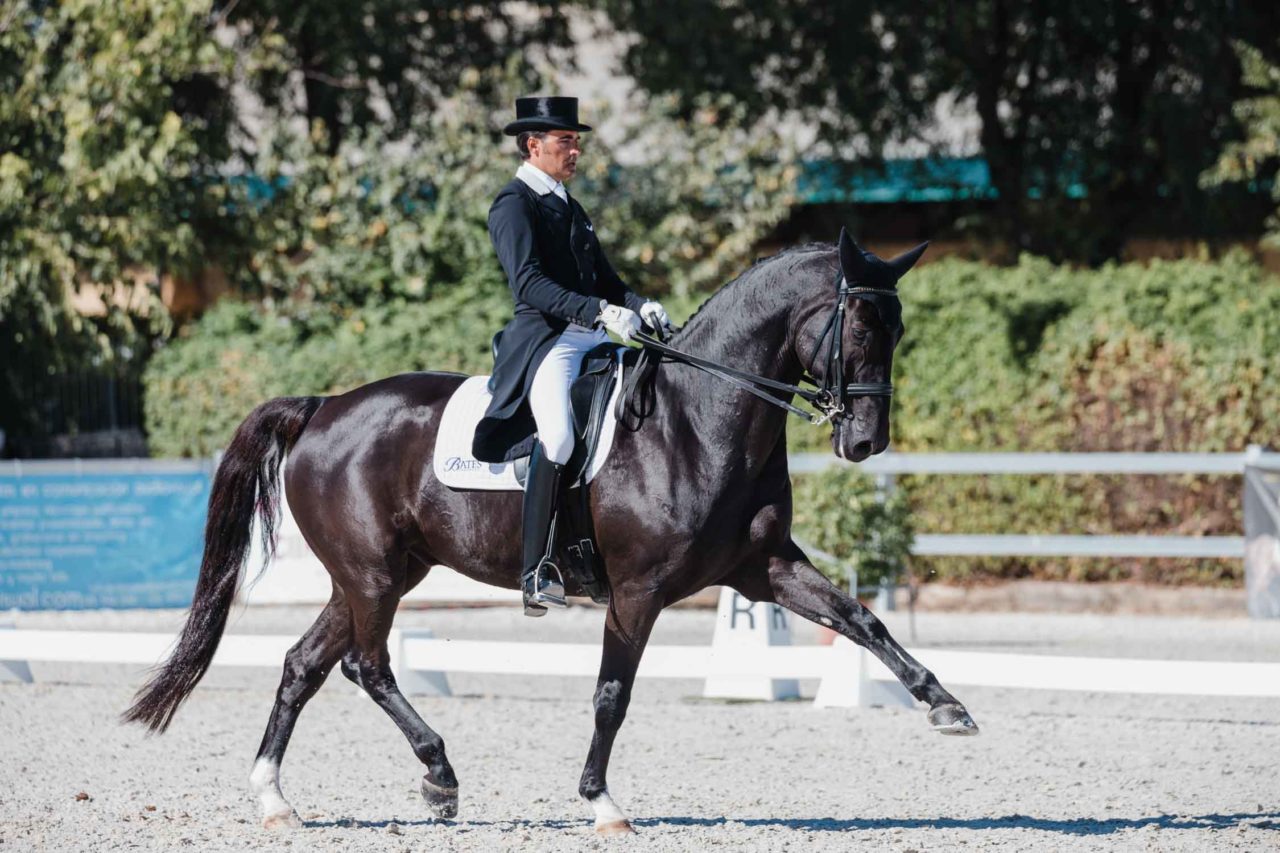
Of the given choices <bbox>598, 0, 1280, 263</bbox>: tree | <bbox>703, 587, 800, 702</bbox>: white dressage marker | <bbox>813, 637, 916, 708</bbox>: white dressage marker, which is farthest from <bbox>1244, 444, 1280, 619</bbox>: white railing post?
<bbox>598, 0, 1280, 263</bbox>: tree

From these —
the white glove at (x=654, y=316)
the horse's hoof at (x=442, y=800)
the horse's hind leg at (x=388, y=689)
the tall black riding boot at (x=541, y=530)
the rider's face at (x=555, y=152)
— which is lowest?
the horse's hoof at (x=442, y=800)

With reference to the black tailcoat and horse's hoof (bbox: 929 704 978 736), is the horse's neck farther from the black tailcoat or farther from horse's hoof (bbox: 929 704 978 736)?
horse's hoof (bbox: 929 704 978 736)

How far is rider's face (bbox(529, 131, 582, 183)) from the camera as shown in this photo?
632cm

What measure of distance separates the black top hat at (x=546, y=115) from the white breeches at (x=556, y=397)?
813 mm

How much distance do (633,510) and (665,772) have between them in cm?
198

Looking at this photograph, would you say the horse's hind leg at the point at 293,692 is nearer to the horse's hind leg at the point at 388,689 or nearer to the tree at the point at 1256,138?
the horse's hind leg at the point at 388,689

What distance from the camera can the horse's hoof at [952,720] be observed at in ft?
18.4

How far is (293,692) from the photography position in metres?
6.66

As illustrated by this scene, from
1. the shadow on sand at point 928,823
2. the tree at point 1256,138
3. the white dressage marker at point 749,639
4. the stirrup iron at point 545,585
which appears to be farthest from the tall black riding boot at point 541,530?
the tree at point 1256,138

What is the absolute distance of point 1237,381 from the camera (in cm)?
1391

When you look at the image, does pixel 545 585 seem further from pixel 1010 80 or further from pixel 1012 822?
pixel 1010 80

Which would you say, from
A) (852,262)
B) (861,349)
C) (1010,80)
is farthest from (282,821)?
(1010,80)

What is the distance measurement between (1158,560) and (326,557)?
9480 mm

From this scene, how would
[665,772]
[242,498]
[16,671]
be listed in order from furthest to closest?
[16,671] → [665,772] → [242,498]
